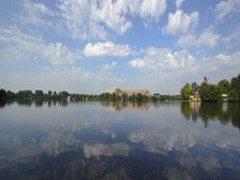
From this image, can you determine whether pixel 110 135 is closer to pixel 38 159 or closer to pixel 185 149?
pixel 185 149

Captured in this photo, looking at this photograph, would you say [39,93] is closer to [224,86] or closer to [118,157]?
[224,86]

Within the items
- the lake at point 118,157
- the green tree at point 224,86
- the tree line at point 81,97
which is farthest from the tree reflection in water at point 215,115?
the tree line at point 81,97

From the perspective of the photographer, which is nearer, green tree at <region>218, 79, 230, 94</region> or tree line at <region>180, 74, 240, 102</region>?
tree line at <region>180, 74, 240, 102</region>

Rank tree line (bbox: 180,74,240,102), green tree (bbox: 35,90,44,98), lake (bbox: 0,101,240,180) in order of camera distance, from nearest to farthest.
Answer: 1. lake (bbox: 0,101,240,180)
2. tree line (bbox: 180,74,240,102)
3. green tree (bbox: 35,90,44,98)

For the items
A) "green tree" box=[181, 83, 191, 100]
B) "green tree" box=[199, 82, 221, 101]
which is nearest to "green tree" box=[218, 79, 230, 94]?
"green tree" box=[199, 82, 221, 101]

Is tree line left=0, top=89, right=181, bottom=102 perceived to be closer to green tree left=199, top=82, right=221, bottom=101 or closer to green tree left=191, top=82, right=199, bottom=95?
green tree left=191, top=82, right=199, bottom=95

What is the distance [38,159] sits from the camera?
35.7 feet

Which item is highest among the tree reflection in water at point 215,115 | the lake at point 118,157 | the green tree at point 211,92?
the green tree at point 211,92

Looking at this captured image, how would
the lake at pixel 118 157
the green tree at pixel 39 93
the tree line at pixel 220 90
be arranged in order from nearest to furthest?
the lake at pixel 118 157 < the tree line at pixel 220 90 < the green tree at pixel 39 93

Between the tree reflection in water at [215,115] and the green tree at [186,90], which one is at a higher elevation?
the green tree at [186,90]

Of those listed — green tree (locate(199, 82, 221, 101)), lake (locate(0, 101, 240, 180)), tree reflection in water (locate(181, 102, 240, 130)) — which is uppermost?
green tree (locate(199, 82, 221, 101))

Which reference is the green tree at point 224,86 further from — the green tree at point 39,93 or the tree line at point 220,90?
the green tree at point 39,93

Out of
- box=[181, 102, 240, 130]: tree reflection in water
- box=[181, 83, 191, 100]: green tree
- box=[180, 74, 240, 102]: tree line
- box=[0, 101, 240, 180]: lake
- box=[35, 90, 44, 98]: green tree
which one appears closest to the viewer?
box=[0, 101, 240, 180]: lake

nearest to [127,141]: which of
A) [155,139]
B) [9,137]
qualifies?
[155,139]
